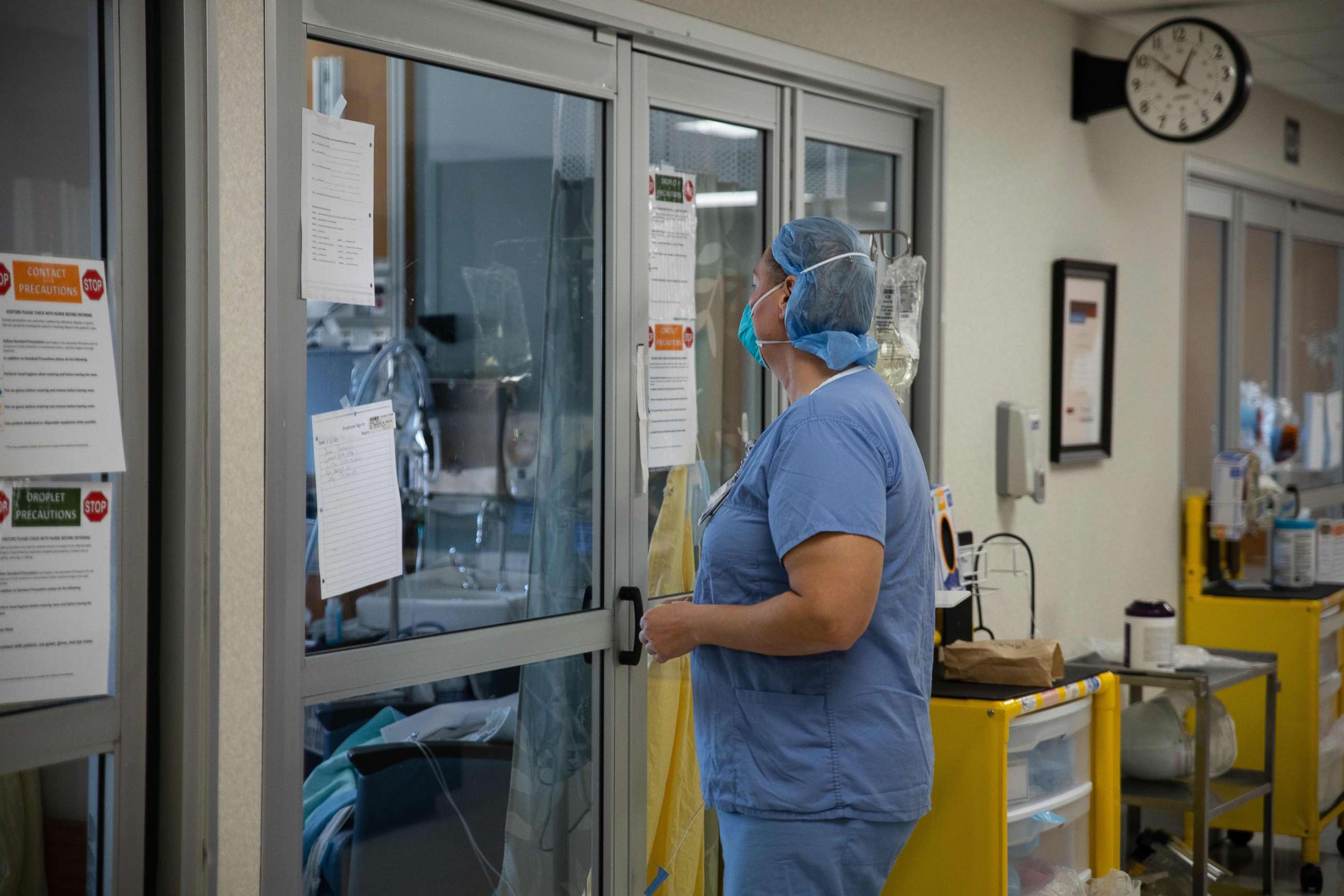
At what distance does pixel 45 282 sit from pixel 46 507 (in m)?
0.30

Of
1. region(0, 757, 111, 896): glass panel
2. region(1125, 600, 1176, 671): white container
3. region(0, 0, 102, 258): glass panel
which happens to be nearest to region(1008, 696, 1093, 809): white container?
region(1125, 600, 1176, 671): white container

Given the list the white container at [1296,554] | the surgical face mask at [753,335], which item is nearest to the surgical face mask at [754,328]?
the surgical face mask at [753,335]

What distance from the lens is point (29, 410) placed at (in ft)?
5.31

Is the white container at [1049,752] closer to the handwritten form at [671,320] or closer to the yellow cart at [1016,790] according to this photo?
the yellow cart at [1016,790]

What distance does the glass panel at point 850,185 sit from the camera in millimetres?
2939

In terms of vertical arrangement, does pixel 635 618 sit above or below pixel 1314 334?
below

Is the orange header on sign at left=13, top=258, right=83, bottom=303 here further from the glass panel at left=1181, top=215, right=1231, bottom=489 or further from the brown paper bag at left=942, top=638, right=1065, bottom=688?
the glass panel at left=1181, top=215, right=1231, bottom=489

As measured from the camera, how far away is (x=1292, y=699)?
3.84 m

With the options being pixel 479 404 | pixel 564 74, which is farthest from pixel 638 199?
pixel 479 404

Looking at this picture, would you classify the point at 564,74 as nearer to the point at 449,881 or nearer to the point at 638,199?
the point at 638,199

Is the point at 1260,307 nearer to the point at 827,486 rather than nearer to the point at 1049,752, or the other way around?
the point at 1049,752

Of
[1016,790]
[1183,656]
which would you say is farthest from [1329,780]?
[1016,790]

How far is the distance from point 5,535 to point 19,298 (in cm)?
32

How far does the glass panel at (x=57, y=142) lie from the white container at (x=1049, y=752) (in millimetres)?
1710
